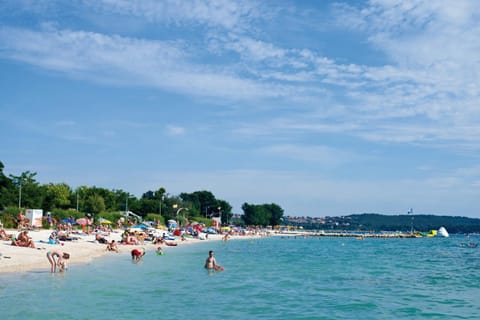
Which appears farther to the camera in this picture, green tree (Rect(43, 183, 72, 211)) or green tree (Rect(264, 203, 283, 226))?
green tree (Rect(264, 203, 283, 226))

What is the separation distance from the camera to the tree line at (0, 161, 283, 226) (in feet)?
194

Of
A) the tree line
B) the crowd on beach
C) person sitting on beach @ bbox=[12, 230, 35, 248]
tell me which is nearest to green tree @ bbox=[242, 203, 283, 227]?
the tree line

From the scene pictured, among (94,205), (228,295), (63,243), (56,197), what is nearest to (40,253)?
(63,243)

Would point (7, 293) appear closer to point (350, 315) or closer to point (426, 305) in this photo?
point (350, 315)

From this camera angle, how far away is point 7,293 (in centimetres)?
1572

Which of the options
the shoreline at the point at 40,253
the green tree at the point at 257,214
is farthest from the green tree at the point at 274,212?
the shoreline at the point at 40,253

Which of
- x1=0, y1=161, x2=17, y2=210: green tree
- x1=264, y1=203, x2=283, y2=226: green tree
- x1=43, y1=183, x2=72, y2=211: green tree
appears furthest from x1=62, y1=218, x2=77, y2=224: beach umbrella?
x1=264, y1=203, x2=283, y2=226: green tree

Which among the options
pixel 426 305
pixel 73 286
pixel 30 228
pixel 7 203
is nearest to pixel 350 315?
pixel 426 305

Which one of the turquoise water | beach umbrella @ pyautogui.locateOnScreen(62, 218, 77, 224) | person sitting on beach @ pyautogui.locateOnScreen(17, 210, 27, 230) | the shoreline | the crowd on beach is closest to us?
the turquoise water

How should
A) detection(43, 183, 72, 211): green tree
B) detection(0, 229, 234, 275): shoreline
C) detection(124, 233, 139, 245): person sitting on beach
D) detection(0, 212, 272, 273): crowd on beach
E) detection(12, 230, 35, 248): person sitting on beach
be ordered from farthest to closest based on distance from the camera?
detection(43, 183, 72, 211): green tree
detection(124, 233, 139, 245): person sitting on beach
detection(12, 230, 35, 248): person sitting on beach
detection(0, 212, 272, 273): crowd on beach
detection(0, 229, 234, 275): shoreline

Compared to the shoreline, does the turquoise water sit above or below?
below

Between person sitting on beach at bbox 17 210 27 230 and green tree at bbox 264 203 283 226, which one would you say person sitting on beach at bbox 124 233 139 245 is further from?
green tree at bbox 264 203 283 226

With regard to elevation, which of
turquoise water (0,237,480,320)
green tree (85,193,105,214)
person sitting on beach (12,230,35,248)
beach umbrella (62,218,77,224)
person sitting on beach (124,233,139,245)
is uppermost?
green tree (85,193,105,214)

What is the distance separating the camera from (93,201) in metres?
72.2
